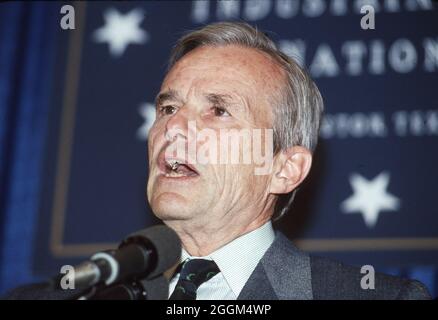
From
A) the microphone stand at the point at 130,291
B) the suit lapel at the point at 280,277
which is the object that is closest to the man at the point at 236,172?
the suit lapel at the point at 280,277

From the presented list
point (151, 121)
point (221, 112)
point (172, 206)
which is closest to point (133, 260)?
point (172, 206)

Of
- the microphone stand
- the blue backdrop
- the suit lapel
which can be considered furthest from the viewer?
the blue backdrop

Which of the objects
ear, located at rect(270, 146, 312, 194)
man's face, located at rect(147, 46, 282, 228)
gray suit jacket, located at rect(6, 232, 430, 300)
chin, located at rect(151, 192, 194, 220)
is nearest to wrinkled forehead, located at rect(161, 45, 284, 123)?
man's face, located at rect(147, 46, 282, 228)

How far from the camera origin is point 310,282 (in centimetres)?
182

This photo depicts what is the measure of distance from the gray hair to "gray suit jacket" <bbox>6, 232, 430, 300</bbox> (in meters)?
0.34

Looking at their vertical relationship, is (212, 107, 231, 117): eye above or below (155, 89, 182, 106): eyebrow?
below

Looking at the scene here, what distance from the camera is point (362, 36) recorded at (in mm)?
2730

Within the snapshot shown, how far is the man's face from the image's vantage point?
1851 mm

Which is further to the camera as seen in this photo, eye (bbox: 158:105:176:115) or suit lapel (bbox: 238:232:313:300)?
eye (bbox: 158:105:176:115)

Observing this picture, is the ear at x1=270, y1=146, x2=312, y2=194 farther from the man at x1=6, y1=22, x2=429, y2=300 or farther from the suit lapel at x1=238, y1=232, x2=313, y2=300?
the suit lapel at x1=238, y1=232, x2=313, y2=300

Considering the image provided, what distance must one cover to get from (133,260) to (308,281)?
2.12 ft

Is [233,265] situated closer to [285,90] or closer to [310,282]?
[310,282]

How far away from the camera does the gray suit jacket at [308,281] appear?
1781 mm

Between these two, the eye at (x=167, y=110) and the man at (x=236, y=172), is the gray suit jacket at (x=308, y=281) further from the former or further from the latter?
the eye at (x=167, y=110)
